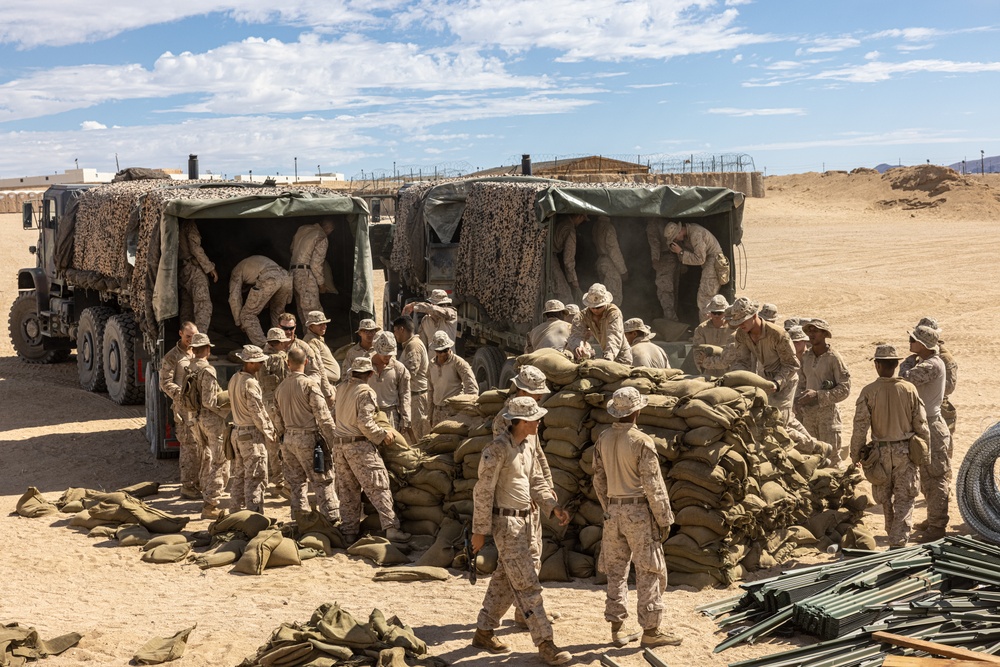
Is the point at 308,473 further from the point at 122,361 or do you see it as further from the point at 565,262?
the point at 122,361

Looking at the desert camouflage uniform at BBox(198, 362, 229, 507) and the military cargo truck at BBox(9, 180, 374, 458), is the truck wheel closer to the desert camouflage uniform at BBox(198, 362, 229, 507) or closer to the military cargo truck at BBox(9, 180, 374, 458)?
the military cargo truck at BBox(9, 180, 374, 458)

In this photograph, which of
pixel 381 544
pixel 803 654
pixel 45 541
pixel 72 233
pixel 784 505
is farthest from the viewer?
pixel 72 233

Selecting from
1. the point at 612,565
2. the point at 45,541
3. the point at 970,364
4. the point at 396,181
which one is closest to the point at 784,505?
the point at 612,565

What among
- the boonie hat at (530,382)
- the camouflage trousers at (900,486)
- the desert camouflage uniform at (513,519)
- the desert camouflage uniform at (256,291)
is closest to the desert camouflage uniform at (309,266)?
the desert camouflage uniform at (256,291)

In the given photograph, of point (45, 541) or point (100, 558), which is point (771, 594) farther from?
point (45, 541)

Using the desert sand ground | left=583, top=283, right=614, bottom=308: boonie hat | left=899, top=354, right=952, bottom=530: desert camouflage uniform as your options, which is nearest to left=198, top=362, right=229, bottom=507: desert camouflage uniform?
the desert sand ground

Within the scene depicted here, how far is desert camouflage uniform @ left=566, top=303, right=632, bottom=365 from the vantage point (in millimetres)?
10016

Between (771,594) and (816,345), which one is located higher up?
(816,345)

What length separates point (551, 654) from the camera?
6.70 m

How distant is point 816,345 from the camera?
32.7ft

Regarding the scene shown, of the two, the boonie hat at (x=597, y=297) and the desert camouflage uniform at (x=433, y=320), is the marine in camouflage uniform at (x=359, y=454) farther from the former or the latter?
the desert camouflage uniform at (x=433, y=320)

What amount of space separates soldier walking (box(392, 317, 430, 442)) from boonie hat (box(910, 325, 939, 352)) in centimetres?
462

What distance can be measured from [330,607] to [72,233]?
37.9 feet

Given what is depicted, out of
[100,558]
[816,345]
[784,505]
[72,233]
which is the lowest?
[100,558]
